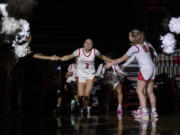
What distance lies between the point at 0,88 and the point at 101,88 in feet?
12.1

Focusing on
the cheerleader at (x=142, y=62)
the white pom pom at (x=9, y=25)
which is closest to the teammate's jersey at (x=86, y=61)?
the cheerleader at (x=142, y=62)

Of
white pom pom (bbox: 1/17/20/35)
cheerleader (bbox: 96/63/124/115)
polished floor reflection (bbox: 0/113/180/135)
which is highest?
white pom pom (bbox: 1/17/20/35)

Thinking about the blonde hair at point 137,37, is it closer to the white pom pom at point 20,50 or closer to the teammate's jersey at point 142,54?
the teammate's jersey at point 142,54

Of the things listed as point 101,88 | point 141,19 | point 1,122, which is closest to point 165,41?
point 101,88

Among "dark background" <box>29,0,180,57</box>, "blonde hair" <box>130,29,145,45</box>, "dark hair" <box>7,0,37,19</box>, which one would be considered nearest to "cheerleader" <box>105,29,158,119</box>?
"blonde hair" <box>130,29,145,45</box>

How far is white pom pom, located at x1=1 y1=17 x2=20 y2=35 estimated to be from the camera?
634cm

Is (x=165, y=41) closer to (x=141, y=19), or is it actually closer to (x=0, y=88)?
(x=0, y=88)

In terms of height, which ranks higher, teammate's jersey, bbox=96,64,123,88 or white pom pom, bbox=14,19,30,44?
white pom pom, bbox=14,19,30,44

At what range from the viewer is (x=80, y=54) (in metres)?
7.95

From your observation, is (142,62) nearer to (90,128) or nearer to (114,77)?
(114,77)

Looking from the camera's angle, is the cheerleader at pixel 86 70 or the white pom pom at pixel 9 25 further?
the cheerleader at pixel 86 70

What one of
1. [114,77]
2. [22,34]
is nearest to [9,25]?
[22,34]

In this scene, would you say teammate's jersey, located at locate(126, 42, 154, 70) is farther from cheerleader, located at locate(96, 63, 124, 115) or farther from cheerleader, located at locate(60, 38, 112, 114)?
cheerleader, located at locate(96, 63, 124, 115)

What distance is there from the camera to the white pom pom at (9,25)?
6.34m
